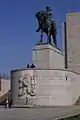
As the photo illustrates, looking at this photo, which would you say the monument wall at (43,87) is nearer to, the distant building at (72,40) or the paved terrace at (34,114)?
the paved terrace at (34,114)

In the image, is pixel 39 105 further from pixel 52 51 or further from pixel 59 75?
pixel 52 51

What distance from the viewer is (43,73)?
2923 cm

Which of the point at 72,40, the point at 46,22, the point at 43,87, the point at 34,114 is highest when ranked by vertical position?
the point at 72,40

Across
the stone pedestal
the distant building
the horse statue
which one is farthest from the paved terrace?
the distant building

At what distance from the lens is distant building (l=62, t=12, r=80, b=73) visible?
5291cm

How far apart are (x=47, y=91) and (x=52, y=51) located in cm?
424

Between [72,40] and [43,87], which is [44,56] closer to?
[43,87]

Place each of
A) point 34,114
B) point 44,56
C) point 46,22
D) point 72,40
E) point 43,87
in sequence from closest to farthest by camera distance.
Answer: point 34,114 → point 43,87 → point 44,56 → point 46,22 → point 72,40

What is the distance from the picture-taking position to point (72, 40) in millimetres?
53656

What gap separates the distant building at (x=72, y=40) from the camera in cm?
5291

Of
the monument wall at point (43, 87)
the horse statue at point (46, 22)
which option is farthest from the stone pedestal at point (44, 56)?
the monument wall at point (43, 87)

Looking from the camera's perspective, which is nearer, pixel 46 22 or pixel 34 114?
pixel 34 114

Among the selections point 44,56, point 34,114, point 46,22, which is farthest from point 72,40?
point 34,114

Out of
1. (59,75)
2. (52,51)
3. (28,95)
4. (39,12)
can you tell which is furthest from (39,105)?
(39,12)
